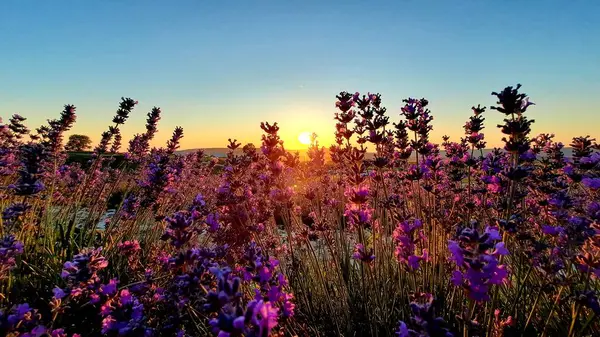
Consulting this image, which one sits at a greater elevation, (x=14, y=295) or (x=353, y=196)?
(x=353, y=196)

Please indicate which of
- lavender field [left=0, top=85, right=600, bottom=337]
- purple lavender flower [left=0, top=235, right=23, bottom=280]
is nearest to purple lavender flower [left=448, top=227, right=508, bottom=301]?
lavender field [left=0, top=85, right=600, bottom=337]

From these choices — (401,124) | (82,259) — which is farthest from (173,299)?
(401,124)

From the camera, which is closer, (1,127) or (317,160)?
(1,127)

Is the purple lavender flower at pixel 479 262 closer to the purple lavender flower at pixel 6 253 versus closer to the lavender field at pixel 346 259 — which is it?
the lavender field at pixel 346 259

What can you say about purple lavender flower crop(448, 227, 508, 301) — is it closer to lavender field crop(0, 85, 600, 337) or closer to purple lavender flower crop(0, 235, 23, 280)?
lavender field crop(0, 85, 600, 337)

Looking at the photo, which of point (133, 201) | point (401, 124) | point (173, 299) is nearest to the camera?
point (173, 299)

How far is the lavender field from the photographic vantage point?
4.81 feet

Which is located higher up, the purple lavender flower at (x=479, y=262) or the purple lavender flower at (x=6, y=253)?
the purple lavender flower at (x=479, y=262)

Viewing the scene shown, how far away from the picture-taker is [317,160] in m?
6.29

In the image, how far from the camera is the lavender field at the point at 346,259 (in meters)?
1.46

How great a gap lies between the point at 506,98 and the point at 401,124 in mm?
1498

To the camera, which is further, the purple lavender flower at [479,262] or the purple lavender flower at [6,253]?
the purple lavender flower at [6,253]

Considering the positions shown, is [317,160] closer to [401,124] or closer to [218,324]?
[401,124]

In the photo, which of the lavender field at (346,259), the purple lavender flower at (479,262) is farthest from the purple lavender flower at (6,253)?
the purple lavender flower at (479,262)
